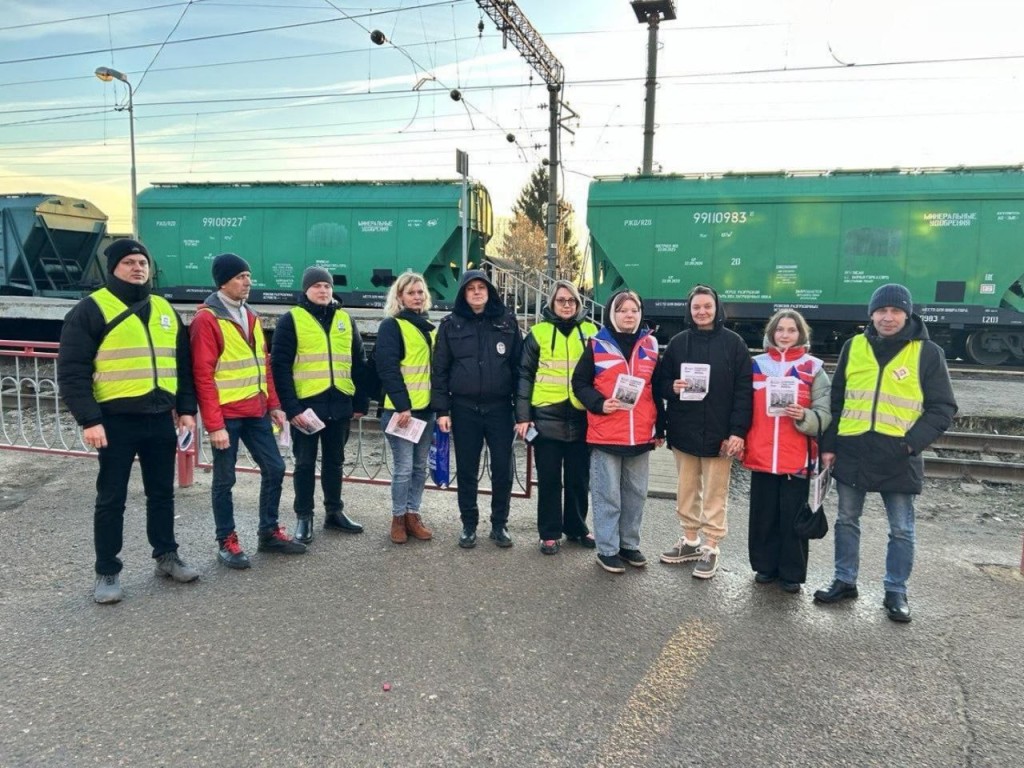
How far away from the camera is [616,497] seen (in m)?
4.05

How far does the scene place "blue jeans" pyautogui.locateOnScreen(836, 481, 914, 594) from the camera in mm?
3510

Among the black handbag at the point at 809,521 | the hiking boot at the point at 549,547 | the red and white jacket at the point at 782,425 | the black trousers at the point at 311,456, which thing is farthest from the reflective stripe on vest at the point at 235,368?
the black handbag at the point at 809,521

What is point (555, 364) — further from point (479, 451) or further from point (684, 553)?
point (684, 553)

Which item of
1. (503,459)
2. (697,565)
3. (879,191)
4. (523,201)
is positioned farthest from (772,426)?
(523,201)

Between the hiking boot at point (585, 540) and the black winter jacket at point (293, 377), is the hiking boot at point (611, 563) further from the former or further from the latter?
the black winter jacket at point (293, 377)

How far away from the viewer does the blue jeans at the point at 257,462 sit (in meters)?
3.94

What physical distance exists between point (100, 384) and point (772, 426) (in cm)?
379

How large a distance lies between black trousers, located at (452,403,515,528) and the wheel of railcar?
13.7m

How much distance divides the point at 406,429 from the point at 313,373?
727 mm

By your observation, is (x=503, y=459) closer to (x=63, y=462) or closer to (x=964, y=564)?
(x=964, y=564)

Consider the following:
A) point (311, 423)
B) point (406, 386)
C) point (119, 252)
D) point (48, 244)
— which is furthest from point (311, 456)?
point (48, 244)

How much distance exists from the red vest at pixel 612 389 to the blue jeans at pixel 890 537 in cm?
118

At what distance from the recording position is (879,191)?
13.3 meters

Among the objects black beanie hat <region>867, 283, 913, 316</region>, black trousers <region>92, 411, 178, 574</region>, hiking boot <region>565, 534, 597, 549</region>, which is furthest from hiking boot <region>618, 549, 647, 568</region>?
black trousers <region>92, 411, 178, 574</region>
